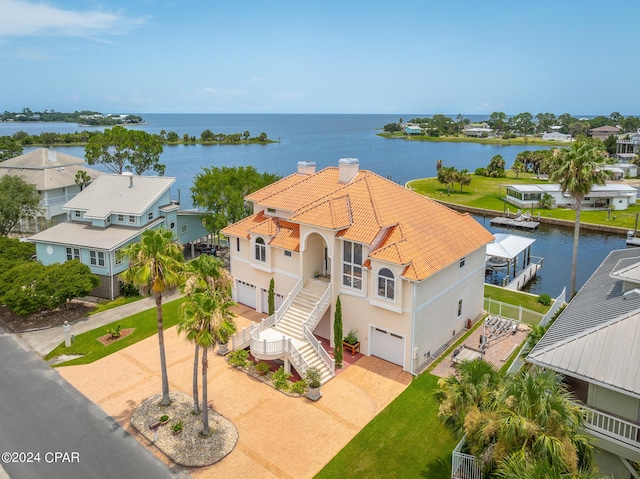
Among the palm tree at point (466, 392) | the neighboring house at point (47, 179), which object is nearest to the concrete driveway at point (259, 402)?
the palm tree at point (466, 392)

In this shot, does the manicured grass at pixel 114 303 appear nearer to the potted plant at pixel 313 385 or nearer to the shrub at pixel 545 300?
the potted plant at pixel 313 385

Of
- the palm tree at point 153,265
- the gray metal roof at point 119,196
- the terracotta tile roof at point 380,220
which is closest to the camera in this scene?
the palm tree at point 153,265

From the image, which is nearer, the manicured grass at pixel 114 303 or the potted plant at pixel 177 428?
the potted plant at pixel 177 428

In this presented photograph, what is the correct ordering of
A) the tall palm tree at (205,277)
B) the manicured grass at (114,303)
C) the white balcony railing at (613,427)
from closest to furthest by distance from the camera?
the white balcony railing at (613,427) < the tall palm tree at (205,277) < the manicured grass at (114,303)

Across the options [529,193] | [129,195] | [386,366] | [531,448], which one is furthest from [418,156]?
[531,448]

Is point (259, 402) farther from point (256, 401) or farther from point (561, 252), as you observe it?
point (561, 252)

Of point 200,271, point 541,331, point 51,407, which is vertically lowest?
point 51,407

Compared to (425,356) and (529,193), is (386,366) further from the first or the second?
(529,193)

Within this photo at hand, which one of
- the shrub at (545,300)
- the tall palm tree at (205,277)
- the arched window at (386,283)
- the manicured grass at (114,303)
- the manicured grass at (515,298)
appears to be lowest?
the manicured grass at (114,303)
